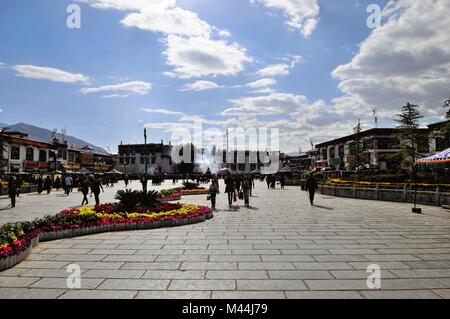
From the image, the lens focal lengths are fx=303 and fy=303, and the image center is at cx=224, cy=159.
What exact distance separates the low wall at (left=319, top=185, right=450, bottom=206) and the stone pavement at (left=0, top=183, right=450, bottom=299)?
675 cm

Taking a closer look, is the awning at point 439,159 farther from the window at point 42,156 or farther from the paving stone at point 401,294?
the window at point 42,156

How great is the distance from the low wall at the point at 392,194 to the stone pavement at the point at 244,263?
6750mm

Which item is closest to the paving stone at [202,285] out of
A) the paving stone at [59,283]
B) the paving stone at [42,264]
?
the paving stone at [59,283]

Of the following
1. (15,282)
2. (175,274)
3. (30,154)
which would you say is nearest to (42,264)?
(15,282)

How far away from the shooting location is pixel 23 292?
4.54 meters

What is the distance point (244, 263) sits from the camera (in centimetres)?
595

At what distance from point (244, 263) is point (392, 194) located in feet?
51.0

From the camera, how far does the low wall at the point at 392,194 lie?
15.5m

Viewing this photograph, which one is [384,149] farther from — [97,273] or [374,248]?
[97,273]

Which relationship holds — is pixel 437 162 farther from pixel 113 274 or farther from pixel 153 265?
pixel 113 274

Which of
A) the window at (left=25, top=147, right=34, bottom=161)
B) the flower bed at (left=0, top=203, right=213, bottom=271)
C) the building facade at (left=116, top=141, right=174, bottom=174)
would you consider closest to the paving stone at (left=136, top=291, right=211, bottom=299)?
the flower bed at (left=0, top=203, right=213, bottom=271)

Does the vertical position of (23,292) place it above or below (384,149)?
below
